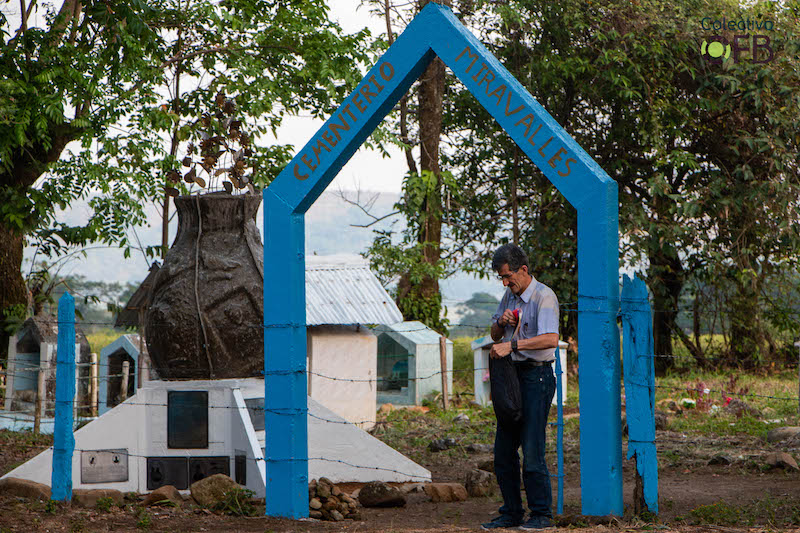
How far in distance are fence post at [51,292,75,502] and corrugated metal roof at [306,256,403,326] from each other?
6115mm

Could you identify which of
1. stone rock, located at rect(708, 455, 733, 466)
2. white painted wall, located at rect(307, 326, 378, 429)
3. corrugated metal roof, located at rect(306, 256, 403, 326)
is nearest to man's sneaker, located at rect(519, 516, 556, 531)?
stone rock, located at rect(708, 455, 733, 466)

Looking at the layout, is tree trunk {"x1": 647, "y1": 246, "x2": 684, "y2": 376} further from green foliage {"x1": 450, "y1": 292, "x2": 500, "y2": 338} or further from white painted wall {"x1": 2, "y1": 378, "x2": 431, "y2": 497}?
white painted wall {"x1": 2, "y1": 378, "x2": 431, "y2": 497}

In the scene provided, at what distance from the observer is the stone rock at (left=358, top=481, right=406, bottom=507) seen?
7.20 m

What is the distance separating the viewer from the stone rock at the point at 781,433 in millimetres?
10602

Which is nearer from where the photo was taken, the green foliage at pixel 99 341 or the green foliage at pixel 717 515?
the green foliage at pixel 717 515

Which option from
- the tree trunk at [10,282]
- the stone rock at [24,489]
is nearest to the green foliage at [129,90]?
the tree trunk at [10,282]

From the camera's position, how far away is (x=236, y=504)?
687 centimetres

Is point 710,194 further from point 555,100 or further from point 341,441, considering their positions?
Result: point 341,441

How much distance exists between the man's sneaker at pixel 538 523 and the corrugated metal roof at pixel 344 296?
7.63 m

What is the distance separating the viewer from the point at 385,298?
14203 millimetres

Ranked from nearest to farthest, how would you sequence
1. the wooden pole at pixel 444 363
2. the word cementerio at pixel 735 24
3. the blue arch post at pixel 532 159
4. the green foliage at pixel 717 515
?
the blue arch post at pixel 532 159, the green foliage at pixel 717 515, the wooden pole at pixel 444 363, the word cementerio at pixel 735 24

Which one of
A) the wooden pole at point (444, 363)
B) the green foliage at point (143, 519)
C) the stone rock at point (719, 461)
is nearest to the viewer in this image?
the green foliage at point (143, 519)

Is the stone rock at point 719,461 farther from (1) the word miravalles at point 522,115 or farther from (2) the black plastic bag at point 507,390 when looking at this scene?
(1) the word miravalles at point 522,115

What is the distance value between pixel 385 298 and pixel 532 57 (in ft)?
20.8
